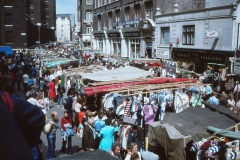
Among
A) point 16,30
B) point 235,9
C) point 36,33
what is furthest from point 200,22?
point 36,33

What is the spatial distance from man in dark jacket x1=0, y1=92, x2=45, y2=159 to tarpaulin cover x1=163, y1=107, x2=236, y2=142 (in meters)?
6.56

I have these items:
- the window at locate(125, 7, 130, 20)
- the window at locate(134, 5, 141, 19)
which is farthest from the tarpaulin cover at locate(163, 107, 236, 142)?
the window at locate(125, 7, 130, 20)

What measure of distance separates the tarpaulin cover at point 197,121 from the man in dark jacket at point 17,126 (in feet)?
21.5

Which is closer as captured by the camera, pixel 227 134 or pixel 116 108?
pixel 227 134

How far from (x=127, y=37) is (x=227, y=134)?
103 feet

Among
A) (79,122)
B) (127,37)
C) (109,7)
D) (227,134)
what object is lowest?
(79,122)

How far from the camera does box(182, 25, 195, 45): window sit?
23292mm

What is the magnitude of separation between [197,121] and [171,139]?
3.41 ft

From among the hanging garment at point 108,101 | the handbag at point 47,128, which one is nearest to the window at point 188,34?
the hanging garment at point 108,101

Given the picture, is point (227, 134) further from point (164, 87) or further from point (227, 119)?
point (164, 87)

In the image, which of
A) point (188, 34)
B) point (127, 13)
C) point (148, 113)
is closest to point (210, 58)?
point (188, 34)

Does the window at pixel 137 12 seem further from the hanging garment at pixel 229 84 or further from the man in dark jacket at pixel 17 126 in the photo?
the man in dark jacket at pixel 17 126

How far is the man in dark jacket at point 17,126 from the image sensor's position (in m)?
1.21

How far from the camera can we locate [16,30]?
5284cm
